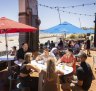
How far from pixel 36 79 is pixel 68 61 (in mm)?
2264

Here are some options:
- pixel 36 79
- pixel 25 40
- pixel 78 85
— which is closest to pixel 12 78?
pixel 36 79

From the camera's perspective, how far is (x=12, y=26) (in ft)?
24.1

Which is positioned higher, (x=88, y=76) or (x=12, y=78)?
(x=88, y=76)

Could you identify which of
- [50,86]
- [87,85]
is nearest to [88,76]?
[87,85]

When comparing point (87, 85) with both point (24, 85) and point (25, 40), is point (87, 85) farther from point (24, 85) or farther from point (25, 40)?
point (25, 40)

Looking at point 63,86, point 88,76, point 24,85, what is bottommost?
point 63,86

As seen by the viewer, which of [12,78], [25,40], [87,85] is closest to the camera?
[87,85]

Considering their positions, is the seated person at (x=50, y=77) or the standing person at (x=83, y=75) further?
the standing person at (x=83, y=75)

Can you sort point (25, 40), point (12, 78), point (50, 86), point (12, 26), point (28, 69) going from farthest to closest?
1. point (25, 40)
2. point (12, 78)
3. point (12, 26)
4. point (28, 69)
5. point (50, 86)

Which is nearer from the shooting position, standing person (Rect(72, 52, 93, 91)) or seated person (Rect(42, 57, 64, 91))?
seated person (Rect(42, 57, 64, 91))

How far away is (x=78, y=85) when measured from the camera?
17.5 ft

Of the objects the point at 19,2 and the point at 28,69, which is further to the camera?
the point at 19,2

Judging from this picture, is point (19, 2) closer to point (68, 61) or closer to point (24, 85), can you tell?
point (68, 61)

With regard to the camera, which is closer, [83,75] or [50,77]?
[50,77]
